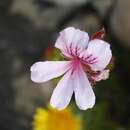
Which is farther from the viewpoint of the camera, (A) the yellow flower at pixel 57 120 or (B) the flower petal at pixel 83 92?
(A) the yellow flower at pixel 57 120

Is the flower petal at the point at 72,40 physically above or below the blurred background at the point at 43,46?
below

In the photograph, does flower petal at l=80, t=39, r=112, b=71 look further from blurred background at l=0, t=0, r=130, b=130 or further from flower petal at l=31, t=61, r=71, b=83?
blurred background at l=0, t=0, r=130, b=130

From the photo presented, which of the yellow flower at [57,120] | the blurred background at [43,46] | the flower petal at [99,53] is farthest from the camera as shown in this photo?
the blurred background at [43,46]

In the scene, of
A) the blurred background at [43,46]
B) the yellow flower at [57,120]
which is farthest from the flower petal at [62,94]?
the blurred background at [43,46]

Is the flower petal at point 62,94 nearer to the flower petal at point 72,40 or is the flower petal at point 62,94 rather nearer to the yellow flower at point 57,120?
the flower petal at point 72,40

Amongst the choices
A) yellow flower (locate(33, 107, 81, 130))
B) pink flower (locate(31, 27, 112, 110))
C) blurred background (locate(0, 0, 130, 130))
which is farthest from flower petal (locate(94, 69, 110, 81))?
blurred background (locate(0, 0, 130, 130))

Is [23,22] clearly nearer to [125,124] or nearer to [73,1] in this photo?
[73,1]

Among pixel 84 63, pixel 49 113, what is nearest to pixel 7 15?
pixel 49 113

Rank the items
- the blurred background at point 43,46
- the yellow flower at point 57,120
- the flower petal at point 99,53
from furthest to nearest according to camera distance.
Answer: the blurred background at point 43,46 < the yellow flower at point 57,120 < the flower petal at point 99,53
